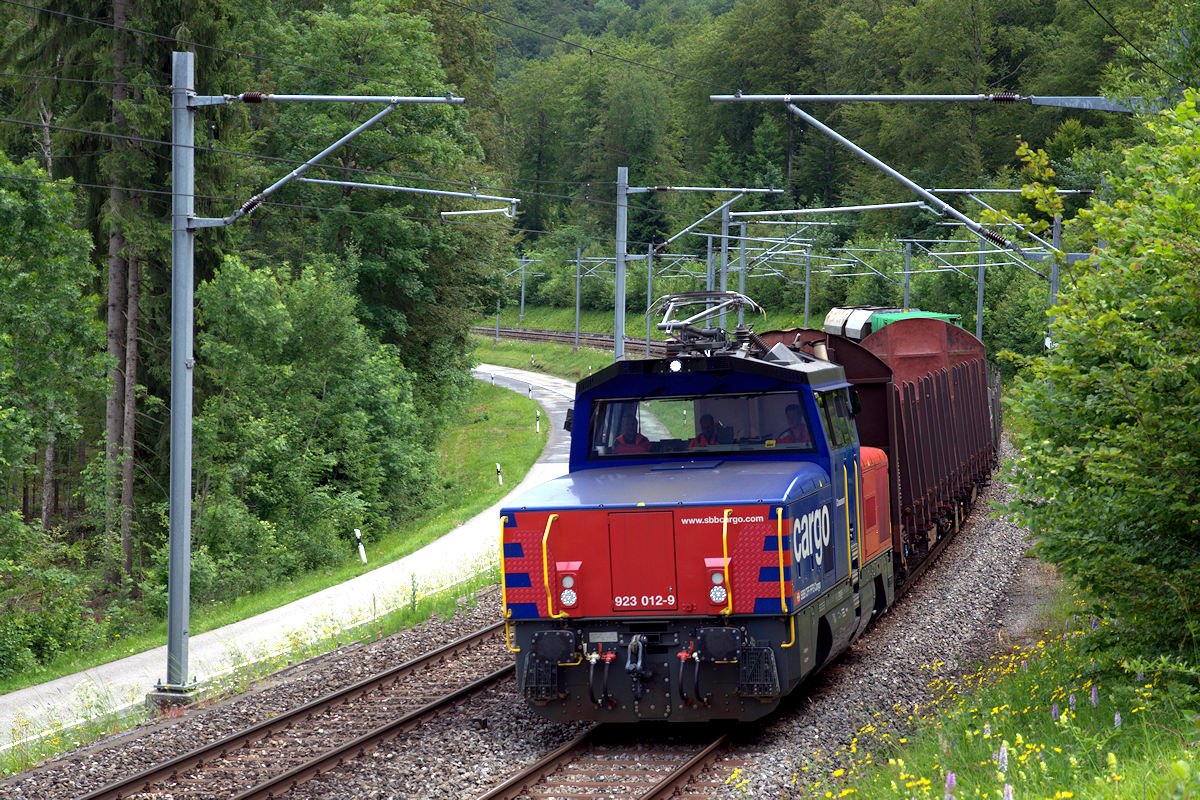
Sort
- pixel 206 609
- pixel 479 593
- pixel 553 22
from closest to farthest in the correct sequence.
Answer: pixel 479 593 < pixel 206 609 < pixel 553 22

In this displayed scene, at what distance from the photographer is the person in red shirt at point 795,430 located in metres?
10.7

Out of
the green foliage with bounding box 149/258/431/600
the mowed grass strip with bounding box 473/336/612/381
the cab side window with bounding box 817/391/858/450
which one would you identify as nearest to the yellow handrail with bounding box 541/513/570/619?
the cab side window with bounding box 817/391/858/450

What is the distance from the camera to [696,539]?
9.26 metres

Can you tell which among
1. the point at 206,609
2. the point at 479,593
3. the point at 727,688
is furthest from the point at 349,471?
the point at 727,688

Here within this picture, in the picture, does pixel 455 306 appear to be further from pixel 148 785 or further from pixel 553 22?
pixel 553 22

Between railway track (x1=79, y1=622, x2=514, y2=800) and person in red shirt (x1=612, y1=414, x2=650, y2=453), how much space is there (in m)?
3.02

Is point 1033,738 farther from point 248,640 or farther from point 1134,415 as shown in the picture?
point 248,640

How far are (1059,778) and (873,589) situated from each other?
6.03 m

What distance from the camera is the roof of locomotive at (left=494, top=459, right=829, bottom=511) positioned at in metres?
9.31

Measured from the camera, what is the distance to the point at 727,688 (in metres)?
9.39

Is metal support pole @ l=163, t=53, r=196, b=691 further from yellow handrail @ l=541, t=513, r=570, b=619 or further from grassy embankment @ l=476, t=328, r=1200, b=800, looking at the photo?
grassy embankment @ l=476, t=328, r=1200, b=800

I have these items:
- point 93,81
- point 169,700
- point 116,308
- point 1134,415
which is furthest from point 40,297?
point 1134,415

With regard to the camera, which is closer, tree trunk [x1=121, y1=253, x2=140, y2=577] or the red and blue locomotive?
the red and blue locomotive

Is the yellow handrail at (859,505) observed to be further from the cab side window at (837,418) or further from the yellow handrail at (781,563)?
the yellow handrail at (781,563)
